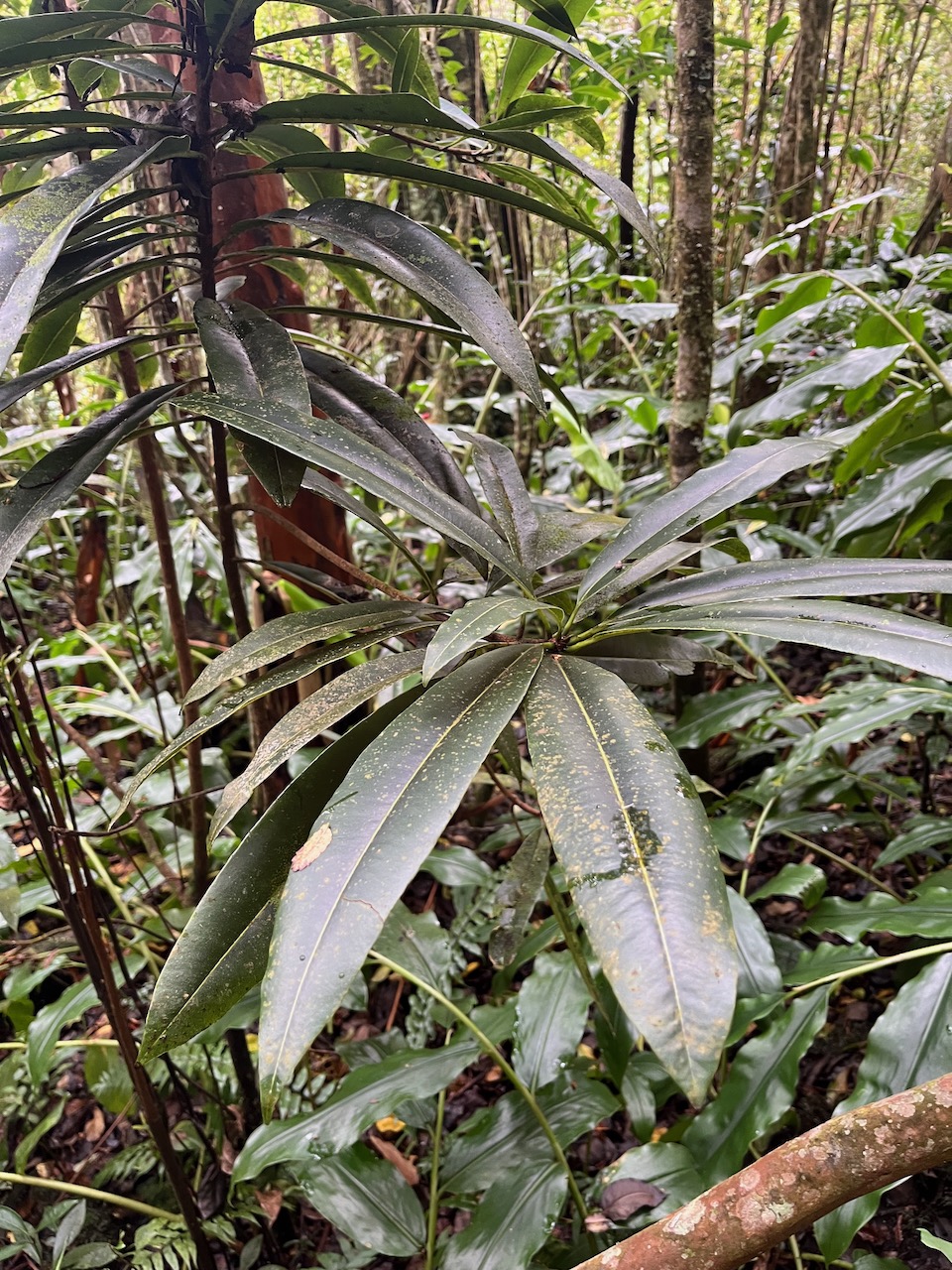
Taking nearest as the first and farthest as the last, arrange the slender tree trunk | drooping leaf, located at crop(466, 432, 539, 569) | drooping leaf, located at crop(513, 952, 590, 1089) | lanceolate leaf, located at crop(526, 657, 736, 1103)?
lanceolate leaf, located at crop(526, 657, 736, 1103) → drooping leaf, located at crop(466, 432, 539, 569) → drooping leaf, located at crop(513, 952, 590, 1089) → the slender tree trunk

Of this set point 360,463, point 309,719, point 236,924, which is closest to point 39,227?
point 360,463

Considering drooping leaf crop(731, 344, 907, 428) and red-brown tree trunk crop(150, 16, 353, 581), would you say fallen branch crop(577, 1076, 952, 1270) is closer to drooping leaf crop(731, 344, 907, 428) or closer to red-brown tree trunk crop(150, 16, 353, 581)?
red-brown tree trunk crop(150, 16, 353, 581)

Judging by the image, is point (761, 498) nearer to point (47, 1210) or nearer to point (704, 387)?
point (704, 387)

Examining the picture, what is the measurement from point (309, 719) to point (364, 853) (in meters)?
0.15

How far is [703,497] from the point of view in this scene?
0.64 m

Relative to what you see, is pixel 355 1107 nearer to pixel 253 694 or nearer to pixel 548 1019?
pixel 548 1019

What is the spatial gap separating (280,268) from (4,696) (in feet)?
2.00

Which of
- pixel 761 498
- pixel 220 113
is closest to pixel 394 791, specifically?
pixel 220 113

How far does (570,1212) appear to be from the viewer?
39.4 inches

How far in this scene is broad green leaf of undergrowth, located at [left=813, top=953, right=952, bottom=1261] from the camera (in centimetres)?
76

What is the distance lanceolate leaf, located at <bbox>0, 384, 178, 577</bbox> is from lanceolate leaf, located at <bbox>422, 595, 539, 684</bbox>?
Answer: 0.27 m

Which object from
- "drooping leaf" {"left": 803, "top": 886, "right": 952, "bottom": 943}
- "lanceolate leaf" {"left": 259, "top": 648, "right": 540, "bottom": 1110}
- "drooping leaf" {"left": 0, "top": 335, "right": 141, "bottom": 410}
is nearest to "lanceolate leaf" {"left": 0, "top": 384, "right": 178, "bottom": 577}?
"drooping leaf" {"left": 0, "top": 335, "right": 141, "bottom": 410}

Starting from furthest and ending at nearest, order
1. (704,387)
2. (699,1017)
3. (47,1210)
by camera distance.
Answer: (704,387), (47,1210), (699,1017)

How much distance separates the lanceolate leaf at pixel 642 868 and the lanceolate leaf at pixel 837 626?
3.0 inches
